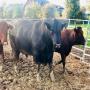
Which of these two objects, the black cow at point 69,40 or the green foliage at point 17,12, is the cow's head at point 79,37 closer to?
the black cow at point 69,40

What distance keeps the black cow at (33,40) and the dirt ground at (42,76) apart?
54mm

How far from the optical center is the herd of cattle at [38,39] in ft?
9.79

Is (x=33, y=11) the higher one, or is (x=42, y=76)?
(x=33, y=11)

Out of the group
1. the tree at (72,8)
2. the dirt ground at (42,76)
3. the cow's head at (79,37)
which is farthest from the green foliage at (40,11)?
the dirt ground at (42,76)

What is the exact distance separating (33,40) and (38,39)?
0.04 metres

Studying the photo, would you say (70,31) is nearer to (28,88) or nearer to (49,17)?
(49,17)

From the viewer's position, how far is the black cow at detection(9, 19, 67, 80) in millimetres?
2988

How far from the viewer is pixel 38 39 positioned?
3004 millimetres

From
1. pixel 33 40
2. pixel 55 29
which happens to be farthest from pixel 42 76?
pixel 55 29

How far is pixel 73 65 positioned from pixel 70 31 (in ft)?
0.96

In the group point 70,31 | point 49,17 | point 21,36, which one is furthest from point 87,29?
point 21,36

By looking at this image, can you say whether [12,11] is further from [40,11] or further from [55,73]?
[55,73]

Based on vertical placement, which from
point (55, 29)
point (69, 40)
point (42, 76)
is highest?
point (55, 29)

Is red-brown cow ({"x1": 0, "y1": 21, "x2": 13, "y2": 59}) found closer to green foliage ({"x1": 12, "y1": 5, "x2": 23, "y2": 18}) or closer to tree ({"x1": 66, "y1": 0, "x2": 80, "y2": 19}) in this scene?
green foliage ({"x1": 12, "y1": 5, "x2": 23, "y2": 18})
